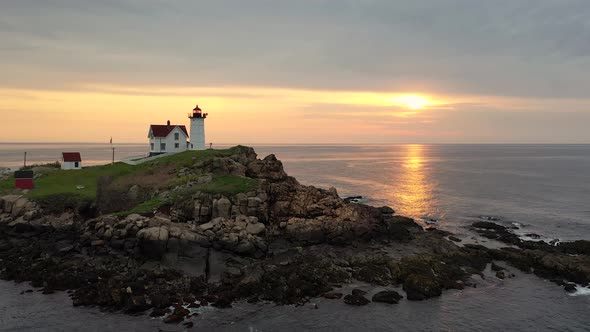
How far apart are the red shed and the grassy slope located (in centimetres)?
85

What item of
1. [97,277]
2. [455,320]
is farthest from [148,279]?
[455,320]

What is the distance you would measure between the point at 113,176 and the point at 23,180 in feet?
34.7

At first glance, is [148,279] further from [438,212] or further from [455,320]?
[438,212]

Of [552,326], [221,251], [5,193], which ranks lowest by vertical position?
[552,326]

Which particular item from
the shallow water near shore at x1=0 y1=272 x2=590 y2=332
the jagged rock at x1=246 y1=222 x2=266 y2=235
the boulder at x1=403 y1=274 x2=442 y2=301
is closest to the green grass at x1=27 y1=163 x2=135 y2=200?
the shallow water near shore at x1=0 y1=272 x2=590 y2=332

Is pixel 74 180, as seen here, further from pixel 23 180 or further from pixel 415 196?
pixel 415 196

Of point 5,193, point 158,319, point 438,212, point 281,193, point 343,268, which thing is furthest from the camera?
point 438,212

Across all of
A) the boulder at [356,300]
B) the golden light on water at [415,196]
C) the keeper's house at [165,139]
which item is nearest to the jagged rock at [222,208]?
the boulder at [356,300]

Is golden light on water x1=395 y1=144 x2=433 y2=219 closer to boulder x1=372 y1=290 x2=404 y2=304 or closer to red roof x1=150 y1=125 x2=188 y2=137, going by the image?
boulder x1=372 y1=290 x2=404 y2=304

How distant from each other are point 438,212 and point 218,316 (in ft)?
155

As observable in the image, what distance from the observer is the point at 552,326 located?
88.3 feet

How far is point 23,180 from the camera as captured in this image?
5028 centimetres

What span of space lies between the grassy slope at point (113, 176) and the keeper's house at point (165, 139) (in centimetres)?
1102

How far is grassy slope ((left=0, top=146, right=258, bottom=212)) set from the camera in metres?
44.4
